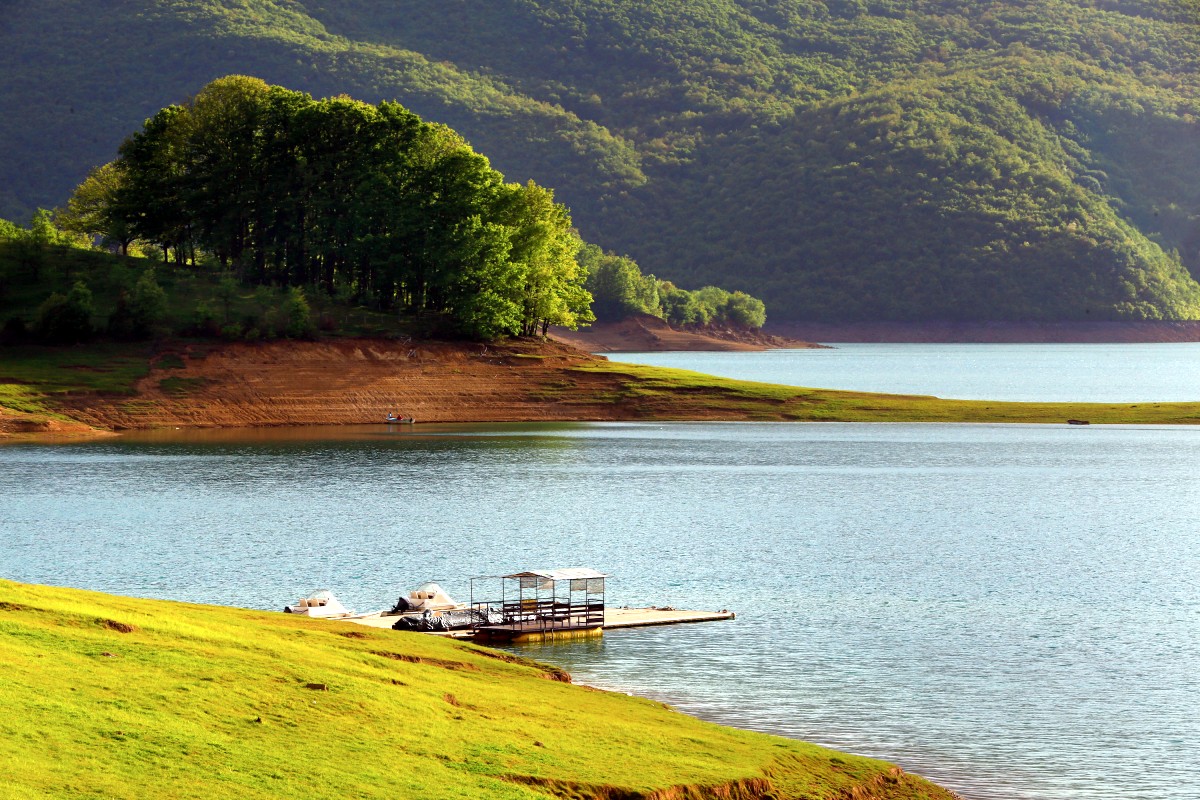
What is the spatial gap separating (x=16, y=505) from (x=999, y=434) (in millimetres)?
103016

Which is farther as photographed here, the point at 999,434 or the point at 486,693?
the point at 999,434

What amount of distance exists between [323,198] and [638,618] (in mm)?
127315

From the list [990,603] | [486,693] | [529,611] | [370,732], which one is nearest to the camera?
[370,732]

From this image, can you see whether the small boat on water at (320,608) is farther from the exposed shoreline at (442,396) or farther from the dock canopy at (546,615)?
the exposed shoreline at (442,396)

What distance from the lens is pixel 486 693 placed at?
126 feet

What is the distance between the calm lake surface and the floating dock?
0.81 metres

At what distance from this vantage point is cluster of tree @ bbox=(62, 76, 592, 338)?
170m

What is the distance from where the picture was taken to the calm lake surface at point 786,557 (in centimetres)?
4109

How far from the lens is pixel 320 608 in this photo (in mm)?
51750

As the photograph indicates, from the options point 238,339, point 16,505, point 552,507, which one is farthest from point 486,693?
point 238,339

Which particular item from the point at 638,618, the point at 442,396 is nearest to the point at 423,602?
the point at 638,618

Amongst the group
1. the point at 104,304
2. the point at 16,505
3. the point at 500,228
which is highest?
the point at 500,228

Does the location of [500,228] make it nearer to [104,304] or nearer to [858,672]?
[104,304]

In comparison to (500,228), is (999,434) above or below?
below
